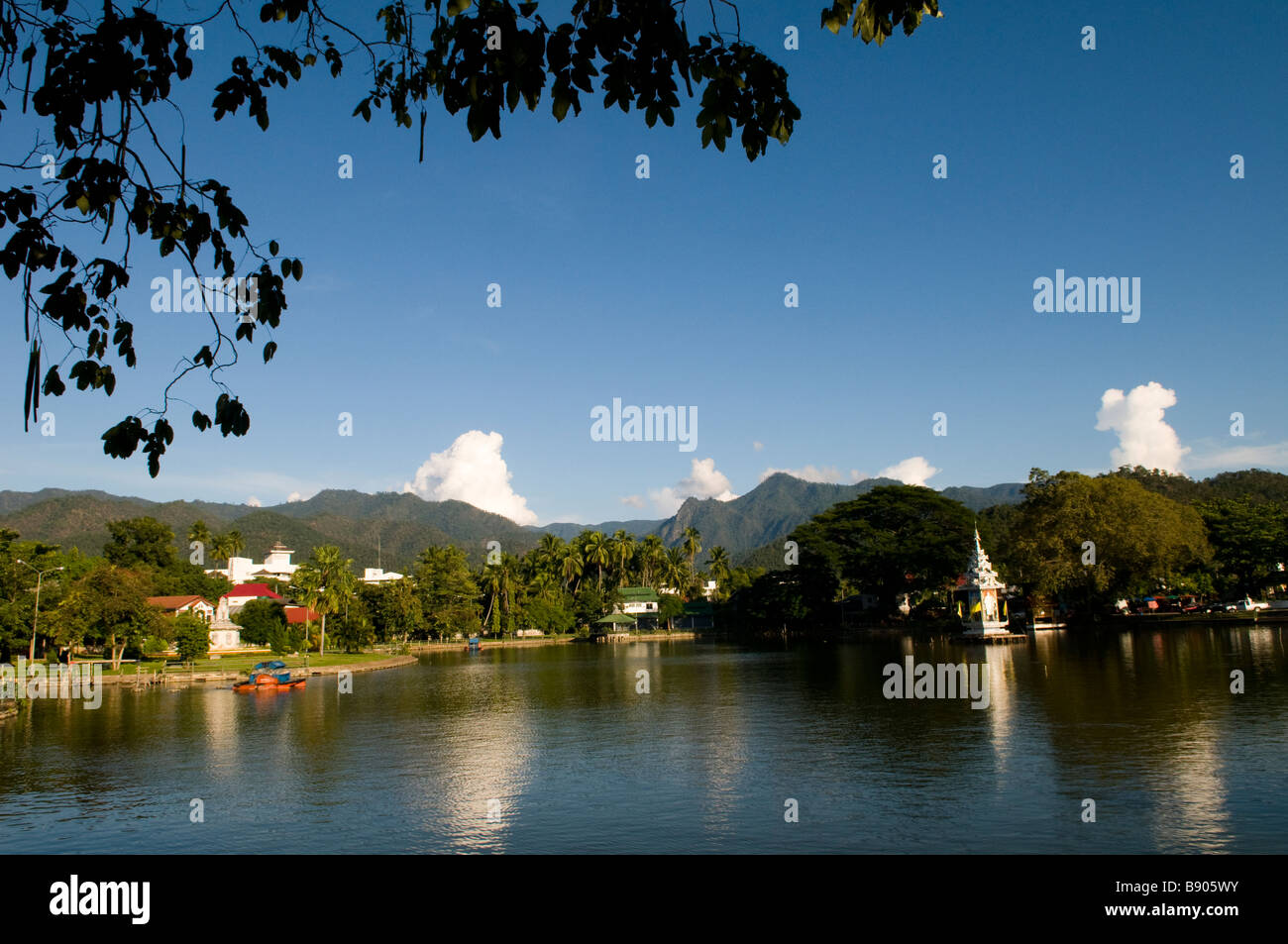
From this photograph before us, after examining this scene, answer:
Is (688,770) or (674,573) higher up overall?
(674,573)

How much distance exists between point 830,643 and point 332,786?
197 ft

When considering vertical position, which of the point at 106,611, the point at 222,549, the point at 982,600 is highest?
the point at 222,549

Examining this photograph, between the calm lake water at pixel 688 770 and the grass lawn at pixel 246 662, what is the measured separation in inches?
554

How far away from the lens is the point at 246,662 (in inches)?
2438

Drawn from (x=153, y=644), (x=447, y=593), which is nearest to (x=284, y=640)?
(x=153, y=644)

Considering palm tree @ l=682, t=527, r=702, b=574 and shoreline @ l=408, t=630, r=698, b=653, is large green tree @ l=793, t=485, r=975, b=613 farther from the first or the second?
palm tree @ l=682, t=527, r=702, b=574

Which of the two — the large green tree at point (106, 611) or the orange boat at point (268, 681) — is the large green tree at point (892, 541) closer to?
the orange boat at point (268, 681)

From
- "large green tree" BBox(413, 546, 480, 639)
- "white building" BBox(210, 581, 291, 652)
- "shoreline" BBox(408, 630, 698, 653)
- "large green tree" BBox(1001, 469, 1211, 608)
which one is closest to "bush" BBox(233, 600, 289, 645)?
"white building" BBox(210, 581, 291, 652)

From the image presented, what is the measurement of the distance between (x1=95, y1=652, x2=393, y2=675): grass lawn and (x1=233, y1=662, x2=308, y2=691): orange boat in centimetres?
805

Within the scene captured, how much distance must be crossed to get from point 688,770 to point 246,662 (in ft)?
167

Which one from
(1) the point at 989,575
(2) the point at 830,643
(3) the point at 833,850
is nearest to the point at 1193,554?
(1) the point at 989,575

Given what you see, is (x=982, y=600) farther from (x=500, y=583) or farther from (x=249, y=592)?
(x=249, y=592)

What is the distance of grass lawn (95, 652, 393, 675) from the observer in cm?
5575
